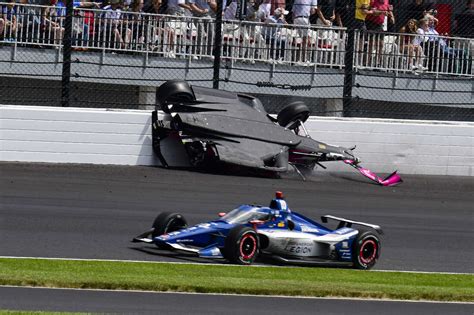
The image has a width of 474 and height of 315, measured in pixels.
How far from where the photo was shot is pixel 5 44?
62.4 feet

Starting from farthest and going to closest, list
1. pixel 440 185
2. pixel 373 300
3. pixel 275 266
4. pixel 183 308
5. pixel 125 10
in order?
1. pixel 125 10
2. pixel 440 185
3. pixel 275 266
4. pixel 373 300
5. pixel 183 308

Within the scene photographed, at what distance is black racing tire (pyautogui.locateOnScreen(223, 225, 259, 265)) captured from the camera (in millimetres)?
11289

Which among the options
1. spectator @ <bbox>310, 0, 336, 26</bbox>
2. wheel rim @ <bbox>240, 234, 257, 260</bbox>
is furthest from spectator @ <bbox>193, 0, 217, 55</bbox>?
wheel rim @ <bbox>240, 234, 257, 260</bbox>

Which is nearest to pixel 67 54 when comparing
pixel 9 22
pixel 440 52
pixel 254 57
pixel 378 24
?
pixel 9 22

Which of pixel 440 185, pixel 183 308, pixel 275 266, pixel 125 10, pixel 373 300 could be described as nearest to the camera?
pixel 183 308

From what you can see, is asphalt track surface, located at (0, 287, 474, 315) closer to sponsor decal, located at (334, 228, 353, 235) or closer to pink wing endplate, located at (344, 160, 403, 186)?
sponsor decal, located at (334, 228, 353, 235)

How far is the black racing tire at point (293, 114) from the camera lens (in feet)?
60.0

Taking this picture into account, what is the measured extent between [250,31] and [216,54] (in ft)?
5.06

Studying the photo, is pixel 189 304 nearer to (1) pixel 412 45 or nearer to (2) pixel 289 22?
(2) pixel 289 22

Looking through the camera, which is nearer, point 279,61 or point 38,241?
point 38,241

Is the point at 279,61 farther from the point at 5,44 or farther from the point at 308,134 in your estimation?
the point at 5,44

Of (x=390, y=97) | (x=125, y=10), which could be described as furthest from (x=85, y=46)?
(x=390, y=97)

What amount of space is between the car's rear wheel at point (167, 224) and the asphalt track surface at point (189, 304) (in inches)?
85.7

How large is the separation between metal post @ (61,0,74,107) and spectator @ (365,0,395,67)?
5297mm
